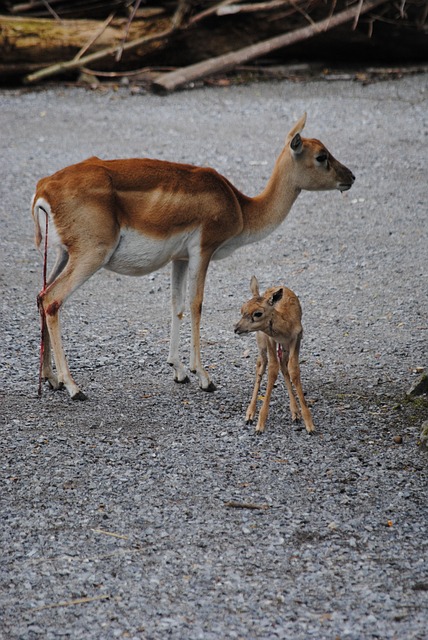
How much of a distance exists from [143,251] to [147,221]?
8.7 inches

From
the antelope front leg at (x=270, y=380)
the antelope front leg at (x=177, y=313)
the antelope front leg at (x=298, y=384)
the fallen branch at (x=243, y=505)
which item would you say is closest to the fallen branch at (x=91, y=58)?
the antelope front leg at (x=177, y=313)

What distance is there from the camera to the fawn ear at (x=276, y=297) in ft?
19.6

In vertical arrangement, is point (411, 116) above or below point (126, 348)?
above

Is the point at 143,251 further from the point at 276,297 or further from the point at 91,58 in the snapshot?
the point at 91,58

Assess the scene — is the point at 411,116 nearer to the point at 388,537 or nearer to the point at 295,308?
the point at 295,308

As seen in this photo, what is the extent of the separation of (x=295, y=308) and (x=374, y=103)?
9108 millimetres

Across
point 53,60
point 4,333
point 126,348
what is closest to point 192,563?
point 126,348

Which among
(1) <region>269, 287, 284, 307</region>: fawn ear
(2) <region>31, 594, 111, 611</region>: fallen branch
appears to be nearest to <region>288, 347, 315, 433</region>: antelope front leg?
(1) <region>269, 287, 284, 307</region>: fawn ear

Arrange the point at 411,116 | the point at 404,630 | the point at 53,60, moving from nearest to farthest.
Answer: the point at 404,630 → the point at 411,116 → the point at 53,60

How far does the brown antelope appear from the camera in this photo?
21.1ft

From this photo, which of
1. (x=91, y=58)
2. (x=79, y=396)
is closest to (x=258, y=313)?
(x=79, y=396)

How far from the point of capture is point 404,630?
405 centimetres

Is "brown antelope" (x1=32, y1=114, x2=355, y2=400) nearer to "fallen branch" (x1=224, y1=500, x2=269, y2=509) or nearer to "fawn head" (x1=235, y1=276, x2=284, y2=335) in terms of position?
"fawn head" (x1=235, y1=276, x2=284, y2=335)

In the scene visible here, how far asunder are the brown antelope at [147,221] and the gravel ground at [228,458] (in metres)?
0.62
